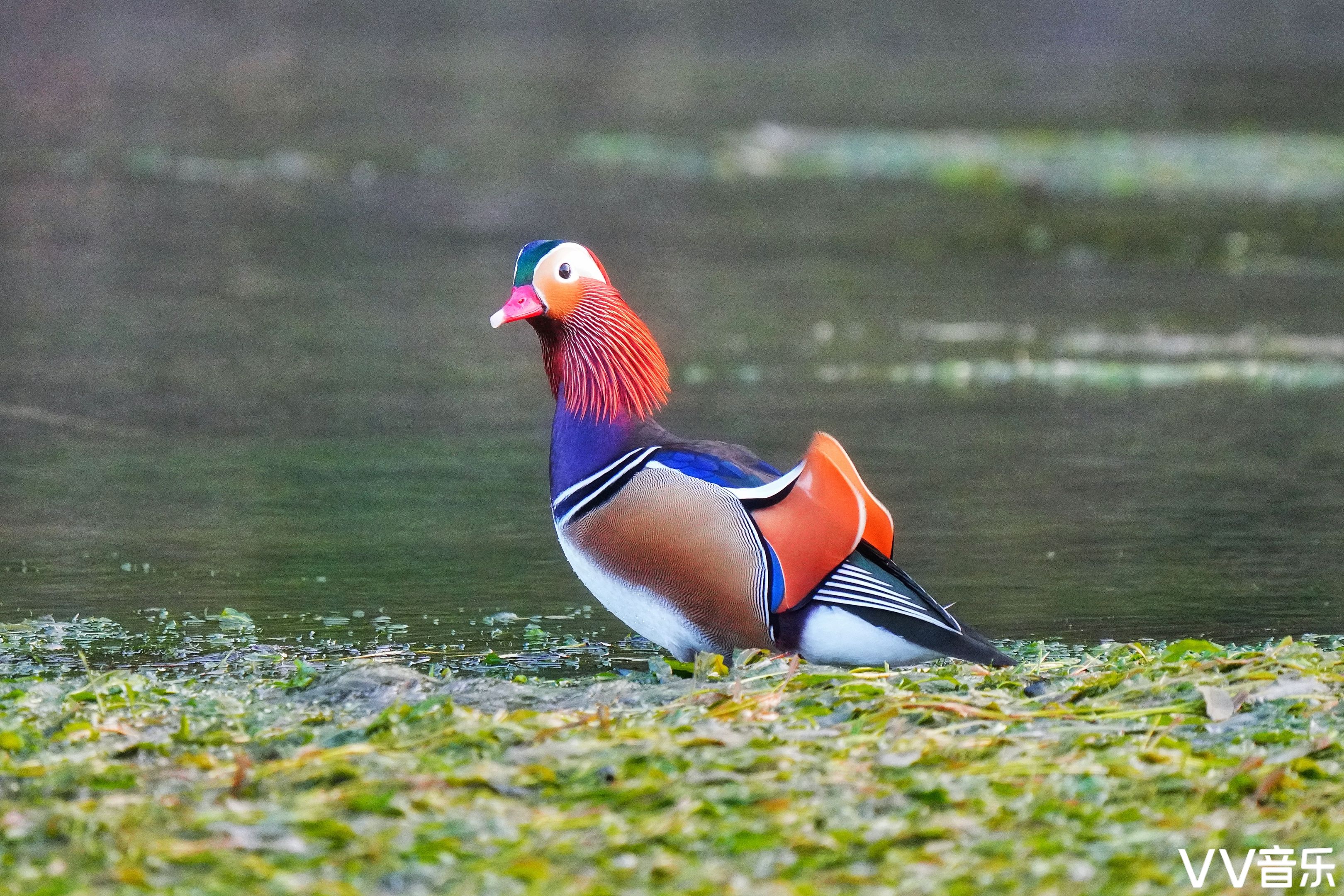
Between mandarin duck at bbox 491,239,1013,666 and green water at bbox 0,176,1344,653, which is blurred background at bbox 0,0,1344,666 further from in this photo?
mandarin duck at bbox 491,239,1013,666

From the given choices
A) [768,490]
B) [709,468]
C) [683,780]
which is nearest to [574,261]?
[709,468]

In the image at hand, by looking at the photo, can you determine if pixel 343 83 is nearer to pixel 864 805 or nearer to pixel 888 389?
pixel 888 389

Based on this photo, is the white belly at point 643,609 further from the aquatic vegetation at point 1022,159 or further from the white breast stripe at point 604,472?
the aquatic vegetation at point 1022,159

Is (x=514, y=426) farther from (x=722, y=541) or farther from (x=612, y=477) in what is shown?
(x=722, y=541)

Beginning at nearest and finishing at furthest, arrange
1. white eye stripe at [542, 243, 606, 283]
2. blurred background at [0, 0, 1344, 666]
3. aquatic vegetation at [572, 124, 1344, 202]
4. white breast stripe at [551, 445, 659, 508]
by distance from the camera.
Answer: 1. white breast stripe at [551, 445, 659, 508]
2. white eye stripe at [542, 243, 606, 283]
3. blurred background at [0, 0, 1344, 666]
4. aquatic vegetation at [572, 124, 1344, 202]

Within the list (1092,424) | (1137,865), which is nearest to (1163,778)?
(1137,865)

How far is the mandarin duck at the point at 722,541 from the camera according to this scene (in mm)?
6051

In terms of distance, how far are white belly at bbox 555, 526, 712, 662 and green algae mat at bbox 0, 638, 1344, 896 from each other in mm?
176

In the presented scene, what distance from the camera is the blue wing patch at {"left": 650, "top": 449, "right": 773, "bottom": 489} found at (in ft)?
20.3

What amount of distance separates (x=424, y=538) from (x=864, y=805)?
12.4 feet

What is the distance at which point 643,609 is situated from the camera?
20.4 ft

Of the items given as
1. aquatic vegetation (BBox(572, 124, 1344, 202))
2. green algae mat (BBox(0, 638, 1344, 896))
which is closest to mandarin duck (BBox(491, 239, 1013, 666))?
green algae mat (BBox(0, 638, 1344, 896))

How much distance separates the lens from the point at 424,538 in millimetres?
8344

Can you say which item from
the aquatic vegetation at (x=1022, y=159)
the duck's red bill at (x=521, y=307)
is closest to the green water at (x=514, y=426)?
the duck's red bill at (x=521, y=307)
